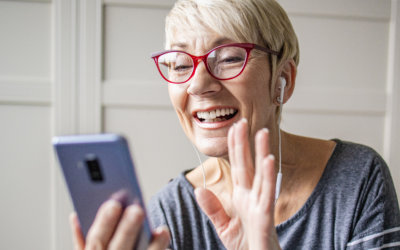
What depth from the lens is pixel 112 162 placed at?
0.49 metres

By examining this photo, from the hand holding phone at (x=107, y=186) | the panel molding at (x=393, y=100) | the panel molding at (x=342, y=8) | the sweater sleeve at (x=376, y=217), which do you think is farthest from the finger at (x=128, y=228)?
the panel molding at (x=393, y=100)

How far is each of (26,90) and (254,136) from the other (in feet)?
3.81

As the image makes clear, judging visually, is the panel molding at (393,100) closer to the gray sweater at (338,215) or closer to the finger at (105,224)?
the gray sweater at (338,215)

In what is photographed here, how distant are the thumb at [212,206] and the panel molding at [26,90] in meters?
1.14

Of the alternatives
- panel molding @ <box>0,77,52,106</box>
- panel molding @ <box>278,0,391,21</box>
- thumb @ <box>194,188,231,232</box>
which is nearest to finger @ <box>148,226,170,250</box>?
thumb @ <box>194,188,231,232</box>

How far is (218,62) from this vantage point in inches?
32.5

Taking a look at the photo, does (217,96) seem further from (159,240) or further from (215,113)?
(159,240)

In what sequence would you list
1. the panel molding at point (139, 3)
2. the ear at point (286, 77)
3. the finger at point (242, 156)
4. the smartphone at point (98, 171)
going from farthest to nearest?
the panel molding at point (139, 3) < the ear at point (286, 77) < the finger at point (242, 156) < the smartphone at point (98, 171)

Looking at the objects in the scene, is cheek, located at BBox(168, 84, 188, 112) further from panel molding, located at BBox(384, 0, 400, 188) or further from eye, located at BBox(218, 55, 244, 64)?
panel molding, located at BBox(384, 0, 400, 188)

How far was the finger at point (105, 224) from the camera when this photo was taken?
1.69 ft

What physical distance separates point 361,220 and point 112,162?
71 centimetres

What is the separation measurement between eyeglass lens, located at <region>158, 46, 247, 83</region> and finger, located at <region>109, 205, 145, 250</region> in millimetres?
437

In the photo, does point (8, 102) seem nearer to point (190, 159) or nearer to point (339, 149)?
point (190, 159)

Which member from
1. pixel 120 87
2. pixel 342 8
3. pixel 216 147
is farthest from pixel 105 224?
pixel 342 8
